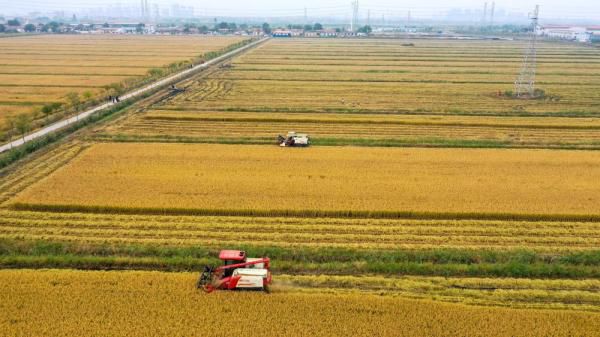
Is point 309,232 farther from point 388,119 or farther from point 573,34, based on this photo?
point 573,34

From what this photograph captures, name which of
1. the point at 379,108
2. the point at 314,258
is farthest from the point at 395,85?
the point at 314,258

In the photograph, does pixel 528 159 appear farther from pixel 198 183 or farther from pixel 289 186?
pixel 198 183

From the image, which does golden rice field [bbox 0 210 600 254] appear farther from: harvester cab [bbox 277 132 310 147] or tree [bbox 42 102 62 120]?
tree [bbox 42 102 62 120]

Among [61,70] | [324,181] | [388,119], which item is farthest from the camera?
[61,70]

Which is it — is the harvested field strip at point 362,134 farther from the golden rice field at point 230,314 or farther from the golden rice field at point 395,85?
the golden rice field at point 230,314

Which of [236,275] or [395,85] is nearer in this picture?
[236,275]

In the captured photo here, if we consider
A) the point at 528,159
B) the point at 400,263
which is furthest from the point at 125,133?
the point at 528,159
